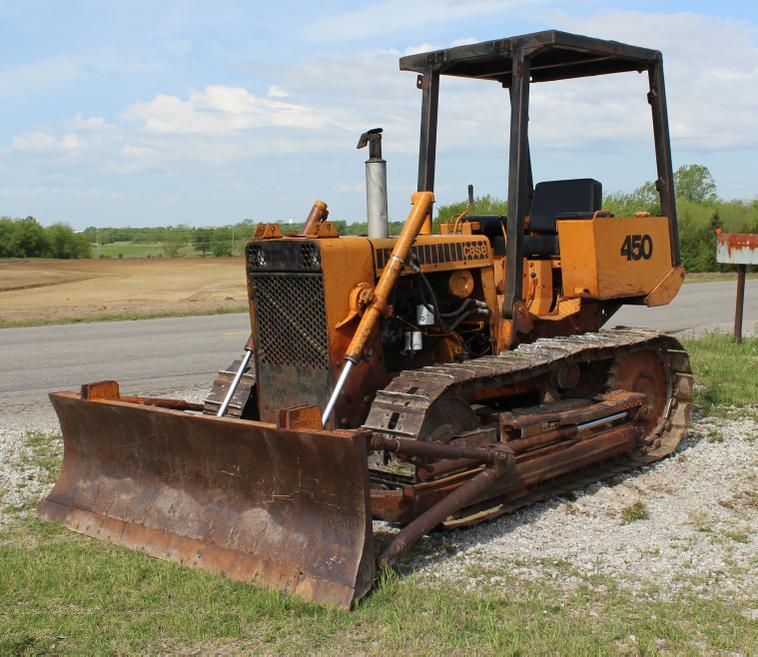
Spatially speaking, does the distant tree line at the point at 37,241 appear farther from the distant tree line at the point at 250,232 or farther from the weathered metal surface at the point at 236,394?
the weathered metal surface at the point at 236,394

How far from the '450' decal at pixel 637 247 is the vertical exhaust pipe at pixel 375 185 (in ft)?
7.31

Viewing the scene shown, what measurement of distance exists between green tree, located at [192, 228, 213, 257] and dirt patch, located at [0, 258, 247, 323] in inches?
328

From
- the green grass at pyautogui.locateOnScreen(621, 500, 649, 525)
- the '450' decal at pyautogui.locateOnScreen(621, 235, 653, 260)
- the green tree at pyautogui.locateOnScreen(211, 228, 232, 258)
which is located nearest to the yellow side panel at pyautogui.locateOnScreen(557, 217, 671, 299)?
the '450' decal at pyautogui.locateOnScreen(621, 235, 653, 260)

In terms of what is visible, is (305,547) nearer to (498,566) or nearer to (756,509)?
(498,566)

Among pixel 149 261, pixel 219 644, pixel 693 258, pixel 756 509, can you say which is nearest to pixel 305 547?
pixel 219 644

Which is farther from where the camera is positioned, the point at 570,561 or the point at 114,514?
the point at 114,514

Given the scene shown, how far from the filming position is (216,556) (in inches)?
206

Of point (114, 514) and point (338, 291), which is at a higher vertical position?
point (338, 291)

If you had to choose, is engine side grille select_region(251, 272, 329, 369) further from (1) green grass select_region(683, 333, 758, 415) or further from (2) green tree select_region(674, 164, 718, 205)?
(2) green tree select_region(674, 164, 718, 205)

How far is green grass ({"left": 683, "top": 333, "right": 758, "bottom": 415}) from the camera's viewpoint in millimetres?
9344

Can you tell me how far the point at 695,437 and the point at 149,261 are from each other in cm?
3432

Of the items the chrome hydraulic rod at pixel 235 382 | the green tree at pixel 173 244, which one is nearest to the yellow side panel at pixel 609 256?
the chrome hydraulic rod at pixel 235 382

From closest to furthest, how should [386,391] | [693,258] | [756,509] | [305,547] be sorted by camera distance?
[305,547] < [386,391] < [756,509] < [693,258]

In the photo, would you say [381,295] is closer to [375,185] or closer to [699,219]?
[375,185]
